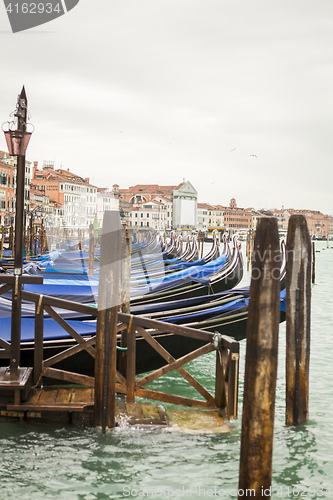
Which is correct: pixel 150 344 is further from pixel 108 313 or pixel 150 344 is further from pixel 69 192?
pixel 69 192

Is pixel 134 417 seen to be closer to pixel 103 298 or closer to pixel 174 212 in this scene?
pixel 103 298

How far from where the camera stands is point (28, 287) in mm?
7281

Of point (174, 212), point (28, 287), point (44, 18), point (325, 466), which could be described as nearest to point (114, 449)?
point (325, 466)

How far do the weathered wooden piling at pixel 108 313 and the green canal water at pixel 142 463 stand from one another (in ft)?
0.96

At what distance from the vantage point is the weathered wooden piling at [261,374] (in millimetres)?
2242

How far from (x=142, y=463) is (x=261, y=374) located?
5.10ft

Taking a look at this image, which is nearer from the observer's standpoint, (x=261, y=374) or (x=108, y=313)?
(x=261, y=374)

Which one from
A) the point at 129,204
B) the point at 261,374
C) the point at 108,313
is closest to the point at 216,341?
the point at 108,313

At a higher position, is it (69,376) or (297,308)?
(297,308)

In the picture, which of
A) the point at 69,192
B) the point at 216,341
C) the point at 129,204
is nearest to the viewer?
the point at 216,341

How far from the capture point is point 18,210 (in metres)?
3.69

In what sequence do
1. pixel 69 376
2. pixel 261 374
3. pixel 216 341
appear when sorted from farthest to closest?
pixel 69 376 → pixel 216 341 → pixel 261 374

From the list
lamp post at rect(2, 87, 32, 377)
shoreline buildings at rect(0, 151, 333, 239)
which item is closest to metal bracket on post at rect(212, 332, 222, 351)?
lamp post at rect(2, 87, 32, 377)

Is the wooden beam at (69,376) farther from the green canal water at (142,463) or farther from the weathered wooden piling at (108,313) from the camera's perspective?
the weathered wooden piling at (108,313)
